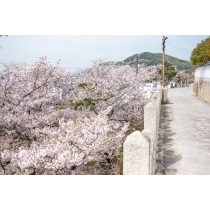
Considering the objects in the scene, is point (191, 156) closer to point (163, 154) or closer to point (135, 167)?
point (163, 154)

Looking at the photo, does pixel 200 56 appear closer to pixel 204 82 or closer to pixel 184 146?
pixel 204 82

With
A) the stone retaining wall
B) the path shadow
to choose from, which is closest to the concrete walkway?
the path shadow

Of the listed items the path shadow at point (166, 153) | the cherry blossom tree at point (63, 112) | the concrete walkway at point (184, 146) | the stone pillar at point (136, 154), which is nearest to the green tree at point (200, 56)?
the cherry blossom tree at point (63, 112)

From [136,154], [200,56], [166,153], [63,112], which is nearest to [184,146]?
[166,153]

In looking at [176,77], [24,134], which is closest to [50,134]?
[24,134]

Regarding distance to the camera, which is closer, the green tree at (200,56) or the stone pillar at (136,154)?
the stone pillar at (136,154)

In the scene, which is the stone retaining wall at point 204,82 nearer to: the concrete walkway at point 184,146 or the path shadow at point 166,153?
the concrete walkway at point 184,146

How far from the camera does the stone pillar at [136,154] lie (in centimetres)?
320

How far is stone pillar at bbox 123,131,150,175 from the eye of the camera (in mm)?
3203

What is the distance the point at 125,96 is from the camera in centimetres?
900

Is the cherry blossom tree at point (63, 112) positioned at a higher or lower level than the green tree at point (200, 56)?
lower

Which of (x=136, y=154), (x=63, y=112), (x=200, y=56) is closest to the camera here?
(x=136, y=154)

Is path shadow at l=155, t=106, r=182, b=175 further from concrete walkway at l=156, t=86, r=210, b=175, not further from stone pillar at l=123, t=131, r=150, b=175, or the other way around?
stone pillar at l=123, t=131, r=150, b=175

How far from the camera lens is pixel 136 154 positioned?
324 centimetres
